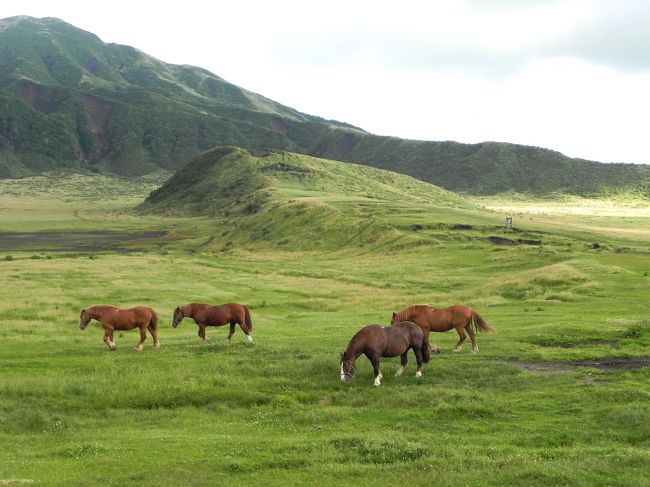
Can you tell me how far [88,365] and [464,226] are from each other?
3055 inches

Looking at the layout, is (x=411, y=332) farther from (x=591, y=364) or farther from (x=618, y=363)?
(x=618, y=363)

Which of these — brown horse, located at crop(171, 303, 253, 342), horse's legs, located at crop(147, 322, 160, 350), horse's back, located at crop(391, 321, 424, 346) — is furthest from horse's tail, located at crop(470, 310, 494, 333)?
horse's legs, located at crop(147, 322, 160, 350)

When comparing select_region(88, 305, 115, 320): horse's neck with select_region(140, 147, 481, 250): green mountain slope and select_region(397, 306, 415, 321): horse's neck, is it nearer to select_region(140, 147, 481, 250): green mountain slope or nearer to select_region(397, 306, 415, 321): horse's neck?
select_region(397, 306, 415, 321): horse's neck

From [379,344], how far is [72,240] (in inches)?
4496

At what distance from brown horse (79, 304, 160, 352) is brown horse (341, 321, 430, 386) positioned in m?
9.74

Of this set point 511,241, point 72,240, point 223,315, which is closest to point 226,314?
point 223,315

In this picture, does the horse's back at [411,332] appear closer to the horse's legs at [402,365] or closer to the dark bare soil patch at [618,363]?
the horse's legs at [402,365]

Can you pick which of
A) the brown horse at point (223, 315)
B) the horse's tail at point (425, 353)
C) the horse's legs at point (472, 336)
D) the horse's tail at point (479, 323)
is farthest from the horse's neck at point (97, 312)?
the horse's tail at point (479, 323)

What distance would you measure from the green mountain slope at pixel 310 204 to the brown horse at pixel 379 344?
217 feet

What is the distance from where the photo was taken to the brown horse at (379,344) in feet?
69.6

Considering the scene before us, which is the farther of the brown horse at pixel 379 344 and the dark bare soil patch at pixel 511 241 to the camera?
the dark bare soil patch at pixel 511 241

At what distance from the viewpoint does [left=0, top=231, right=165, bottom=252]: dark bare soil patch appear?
108188 mm

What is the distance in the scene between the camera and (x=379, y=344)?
21297 millimetres

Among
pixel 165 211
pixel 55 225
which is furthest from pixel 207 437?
pixel 165 211
